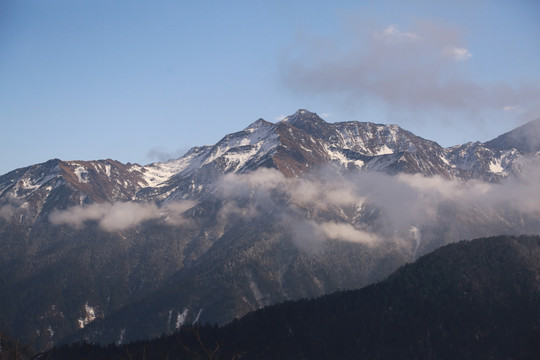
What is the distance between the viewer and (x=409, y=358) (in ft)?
655

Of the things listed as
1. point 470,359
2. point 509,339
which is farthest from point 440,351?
point 509,339

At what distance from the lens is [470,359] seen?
194m

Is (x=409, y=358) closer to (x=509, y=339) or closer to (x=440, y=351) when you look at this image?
(x=440, y=351)

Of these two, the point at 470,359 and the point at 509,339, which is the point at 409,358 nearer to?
the point at 470,359

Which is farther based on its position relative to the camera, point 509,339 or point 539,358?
point 509,339

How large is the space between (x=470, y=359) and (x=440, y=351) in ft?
33.9

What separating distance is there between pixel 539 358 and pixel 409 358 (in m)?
41.4

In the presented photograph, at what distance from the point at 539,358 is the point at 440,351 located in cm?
3169

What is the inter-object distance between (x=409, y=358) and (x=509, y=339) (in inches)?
1365

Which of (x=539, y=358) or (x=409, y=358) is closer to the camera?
(x=539, y=358)

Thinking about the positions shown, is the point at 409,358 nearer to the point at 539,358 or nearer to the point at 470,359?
the point at 470,359

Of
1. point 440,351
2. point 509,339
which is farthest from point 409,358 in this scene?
point 509,339

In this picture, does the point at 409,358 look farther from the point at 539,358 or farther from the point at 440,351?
the point at 539,358

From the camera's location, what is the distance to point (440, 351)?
655 feet
